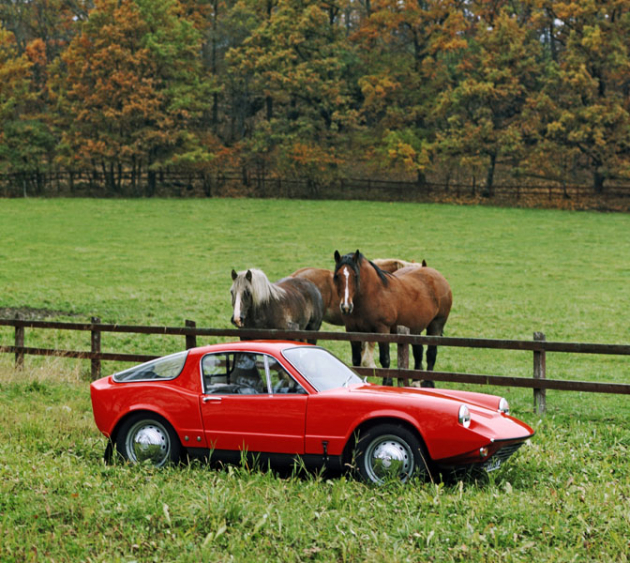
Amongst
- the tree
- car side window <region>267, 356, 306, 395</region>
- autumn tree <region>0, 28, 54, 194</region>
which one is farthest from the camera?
autumn tree <region>0, 28, 54, 194</region>

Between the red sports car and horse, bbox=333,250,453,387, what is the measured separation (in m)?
4.53

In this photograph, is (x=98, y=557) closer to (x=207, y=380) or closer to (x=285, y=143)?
(x=207, y=380)

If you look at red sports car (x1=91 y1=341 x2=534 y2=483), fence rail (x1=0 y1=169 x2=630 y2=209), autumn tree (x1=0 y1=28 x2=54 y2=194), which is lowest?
red sports car (x1=91 y1=341 x2=534 y2=483)

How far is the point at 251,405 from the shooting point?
777 cm

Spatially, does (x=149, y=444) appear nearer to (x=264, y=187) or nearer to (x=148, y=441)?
(x=148, y=441)

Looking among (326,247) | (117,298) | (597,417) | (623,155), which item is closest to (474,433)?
(597,417)

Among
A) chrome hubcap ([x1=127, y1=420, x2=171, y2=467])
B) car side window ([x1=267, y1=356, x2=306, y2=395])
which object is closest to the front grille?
car side window ([x1=267, y1=356, x2=306, y2=395])

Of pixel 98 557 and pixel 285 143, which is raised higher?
pixel 285 143

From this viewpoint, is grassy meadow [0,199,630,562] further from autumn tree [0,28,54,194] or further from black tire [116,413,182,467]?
autumn tree [0,28,54,194]

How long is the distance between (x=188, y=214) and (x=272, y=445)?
39.2m

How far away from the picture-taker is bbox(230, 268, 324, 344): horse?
493 inches

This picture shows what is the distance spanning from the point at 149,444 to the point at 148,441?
32 millimetres

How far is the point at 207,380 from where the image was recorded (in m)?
8.07

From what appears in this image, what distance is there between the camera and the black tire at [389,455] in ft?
23.1
